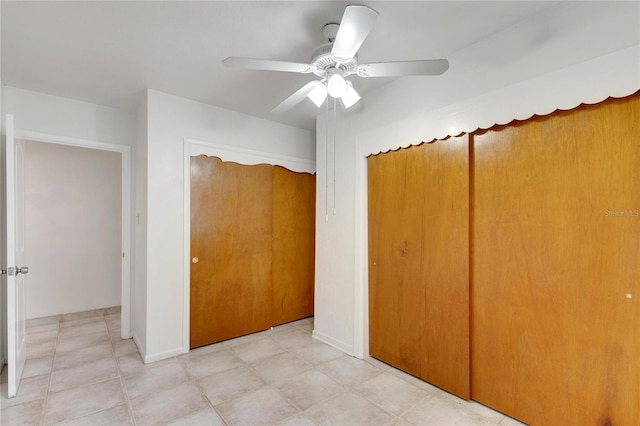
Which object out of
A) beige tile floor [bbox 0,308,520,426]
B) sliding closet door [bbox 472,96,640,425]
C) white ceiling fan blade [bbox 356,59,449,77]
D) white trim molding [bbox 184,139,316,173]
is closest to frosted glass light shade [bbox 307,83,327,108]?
white ceiling fan blade [bbox 356,59,449,77]

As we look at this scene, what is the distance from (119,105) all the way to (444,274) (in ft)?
11.2

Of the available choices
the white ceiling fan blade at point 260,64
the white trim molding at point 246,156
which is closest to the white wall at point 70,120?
the white trim molding at point 246,156

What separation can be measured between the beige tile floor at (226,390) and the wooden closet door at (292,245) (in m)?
0.65

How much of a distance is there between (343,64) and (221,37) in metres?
0.86

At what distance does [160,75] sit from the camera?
8.11 ft

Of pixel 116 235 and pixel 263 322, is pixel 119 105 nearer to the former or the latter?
pixel 116 235

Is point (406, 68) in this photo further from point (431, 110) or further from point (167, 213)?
point (167, 213)

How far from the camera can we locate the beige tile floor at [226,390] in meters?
1.94

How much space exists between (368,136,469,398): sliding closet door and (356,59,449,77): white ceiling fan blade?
2.32 feet

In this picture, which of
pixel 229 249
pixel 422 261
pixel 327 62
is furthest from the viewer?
pixel 229 249

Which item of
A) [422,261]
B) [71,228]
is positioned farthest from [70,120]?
[422,261]

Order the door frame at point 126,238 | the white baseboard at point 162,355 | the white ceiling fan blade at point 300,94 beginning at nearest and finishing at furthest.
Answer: the white ceiling fan blade at point 300,94 → the white baseboard at point 162,355 → the door frame at point 126,238

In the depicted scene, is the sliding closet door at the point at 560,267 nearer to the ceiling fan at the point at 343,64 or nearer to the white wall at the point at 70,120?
the ceiling fan at the point at 343,64

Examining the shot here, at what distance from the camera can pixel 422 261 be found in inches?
92.7
